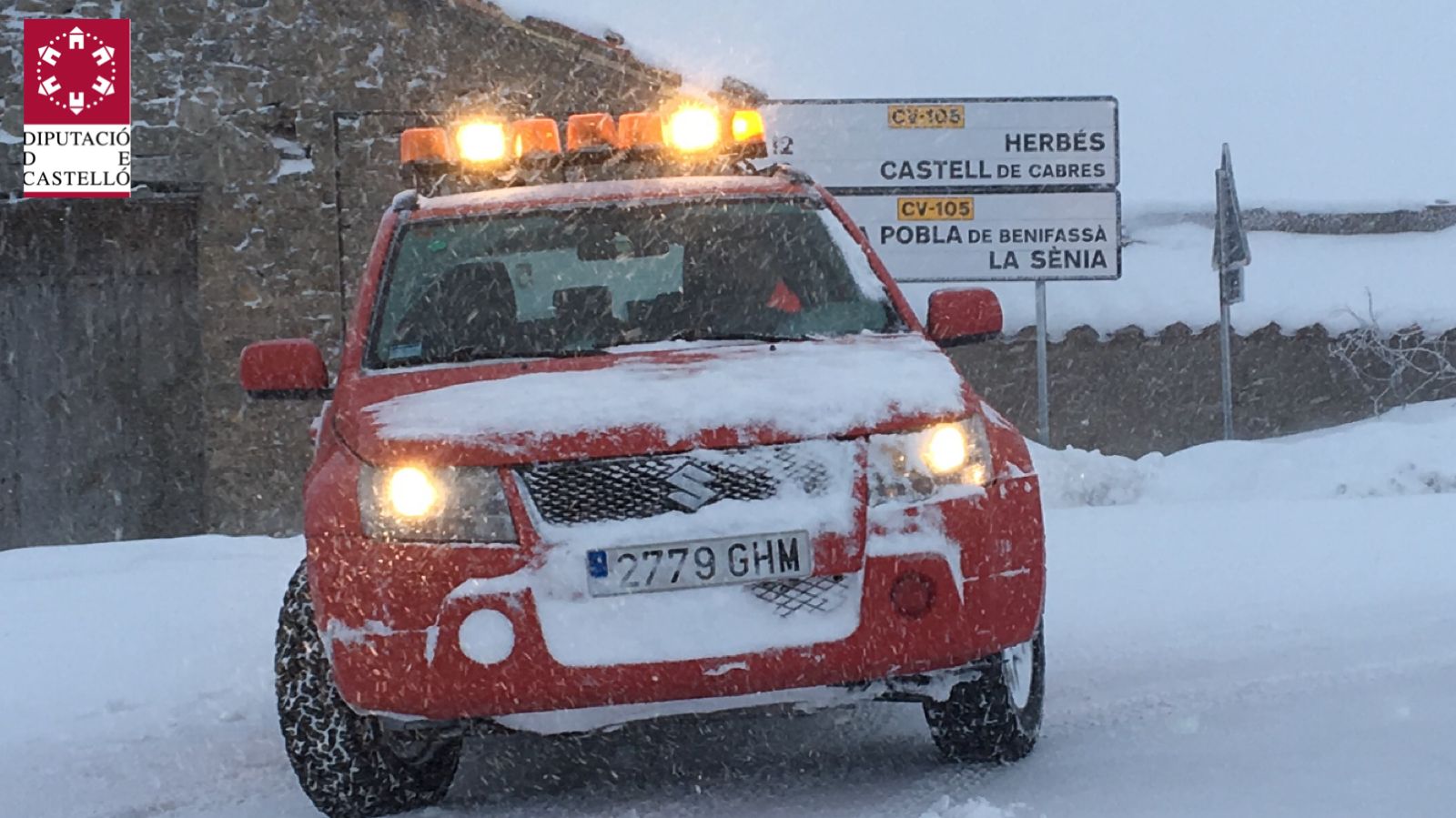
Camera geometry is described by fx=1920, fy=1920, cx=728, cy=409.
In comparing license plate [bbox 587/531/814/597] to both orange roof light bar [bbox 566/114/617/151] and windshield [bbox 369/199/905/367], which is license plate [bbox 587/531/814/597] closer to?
windshield [bbox 369/199/905/367]

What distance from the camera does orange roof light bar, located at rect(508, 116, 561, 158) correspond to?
6496 mm

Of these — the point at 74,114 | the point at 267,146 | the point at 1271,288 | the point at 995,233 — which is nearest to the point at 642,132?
the point at 267,146

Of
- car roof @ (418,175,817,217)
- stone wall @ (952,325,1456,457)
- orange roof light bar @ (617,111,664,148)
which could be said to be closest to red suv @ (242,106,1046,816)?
car roof @ (418,175,817,217)

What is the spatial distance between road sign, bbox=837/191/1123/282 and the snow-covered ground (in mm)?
4816

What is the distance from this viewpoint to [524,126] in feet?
21.5

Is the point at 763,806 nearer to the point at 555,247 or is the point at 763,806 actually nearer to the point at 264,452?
the point at 555,247

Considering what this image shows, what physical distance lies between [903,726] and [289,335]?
917cm

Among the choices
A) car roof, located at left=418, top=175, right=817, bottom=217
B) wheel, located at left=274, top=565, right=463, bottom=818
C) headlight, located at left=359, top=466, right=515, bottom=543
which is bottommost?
→ wheel, located at left=274, top=565, right=463, bottom=818

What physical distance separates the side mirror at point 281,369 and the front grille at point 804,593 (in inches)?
69.7

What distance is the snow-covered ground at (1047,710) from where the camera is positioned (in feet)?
14.5

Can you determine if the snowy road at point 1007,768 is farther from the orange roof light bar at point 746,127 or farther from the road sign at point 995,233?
the road sign at point 995,233

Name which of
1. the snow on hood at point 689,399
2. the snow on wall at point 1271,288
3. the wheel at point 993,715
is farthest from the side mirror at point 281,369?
the snow on wall at point 1271,288

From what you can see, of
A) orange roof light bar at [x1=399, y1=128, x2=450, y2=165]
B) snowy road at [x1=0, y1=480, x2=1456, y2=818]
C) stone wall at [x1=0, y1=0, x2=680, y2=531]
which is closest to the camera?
snowy road at [x1=0, y1=480, x2=1456, y2=818]

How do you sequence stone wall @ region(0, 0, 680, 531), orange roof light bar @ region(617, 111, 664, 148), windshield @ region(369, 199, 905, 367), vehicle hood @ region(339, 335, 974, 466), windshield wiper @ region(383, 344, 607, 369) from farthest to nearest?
stone wall @ region(0, 0, 680, 531) < orange roof light bar @ region(617, 111, 664, 148) < windshield @ region(369, 199, 905, 367) < windshield wiper @ region(383, 344, 607, 369) < vehicle hood @ region(339, 335, 974, 466)
